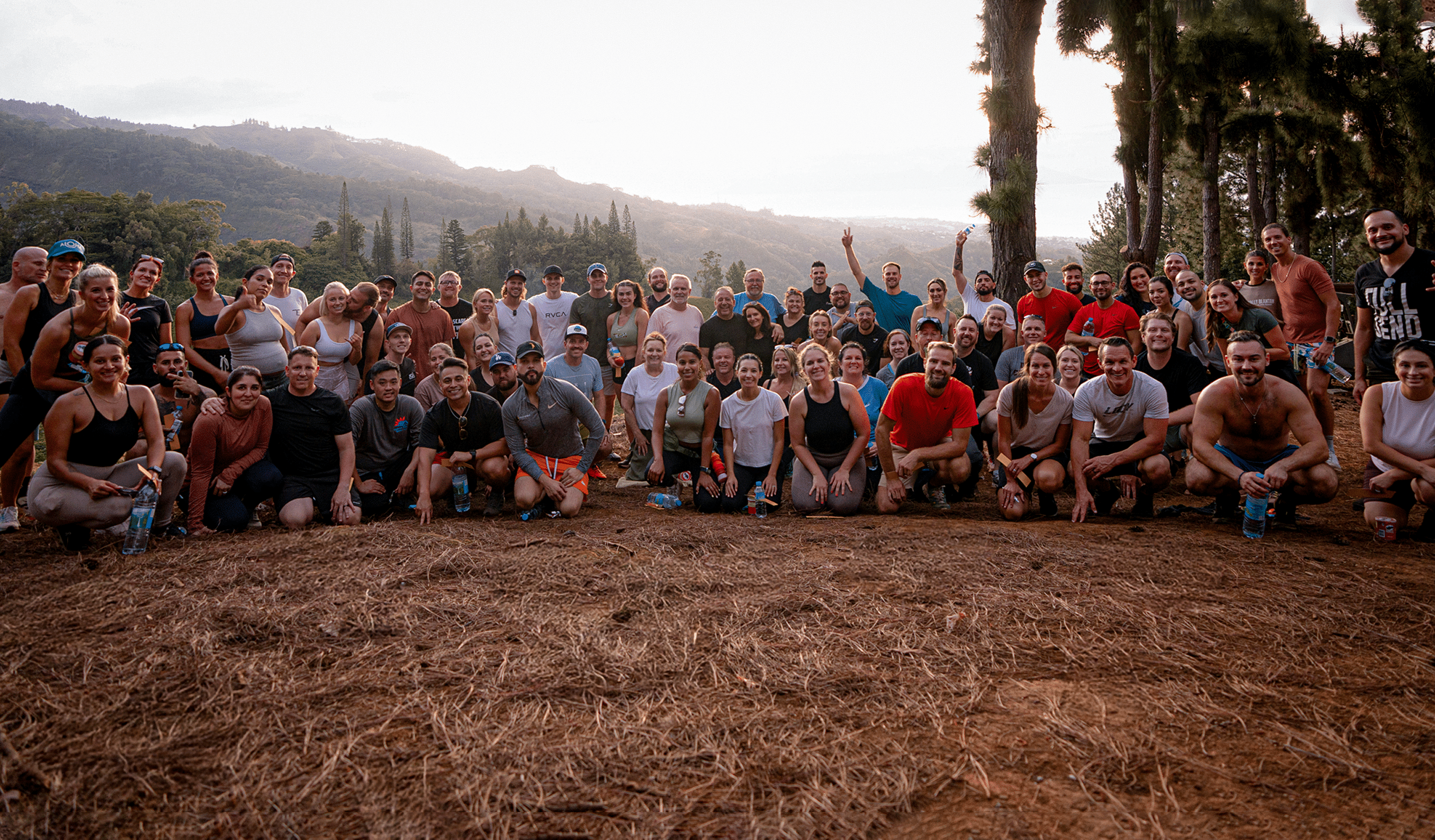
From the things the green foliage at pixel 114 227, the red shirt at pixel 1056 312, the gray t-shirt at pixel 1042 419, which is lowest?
the gray t-shirt at pixel 1042 419

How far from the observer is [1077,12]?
487 inches

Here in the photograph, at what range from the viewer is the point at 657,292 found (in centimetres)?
895

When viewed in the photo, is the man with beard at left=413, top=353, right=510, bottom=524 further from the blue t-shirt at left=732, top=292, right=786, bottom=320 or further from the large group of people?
the blue t-shirt at left=732, top=292, right=786, bottom=320

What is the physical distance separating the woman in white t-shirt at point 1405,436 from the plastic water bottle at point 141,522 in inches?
294

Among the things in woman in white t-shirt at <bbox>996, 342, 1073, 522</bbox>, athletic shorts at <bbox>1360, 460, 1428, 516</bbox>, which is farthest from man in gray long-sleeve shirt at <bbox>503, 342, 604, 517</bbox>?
athletic shorts at <bbox>1360, 460, 1428, 516</bbox>

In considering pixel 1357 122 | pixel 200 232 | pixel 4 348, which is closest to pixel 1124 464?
pixel 4 348

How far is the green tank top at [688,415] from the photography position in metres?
6.39

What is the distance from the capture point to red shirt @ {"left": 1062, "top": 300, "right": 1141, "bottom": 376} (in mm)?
7148

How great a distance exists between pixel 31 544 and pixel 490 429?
2.97 meters

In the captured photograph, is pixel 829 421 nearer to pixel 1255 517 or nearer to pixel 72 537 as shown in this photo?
pixel 1255 517

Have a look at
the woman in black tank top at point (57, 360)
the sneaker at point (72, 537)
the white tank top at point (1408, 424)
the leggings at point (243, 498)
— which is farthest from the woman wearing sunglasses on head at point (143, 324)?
the white tank top at point (1408, 424)

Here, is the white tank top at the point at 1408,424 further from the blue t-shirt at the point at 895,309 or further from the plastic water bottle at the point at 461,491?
the plastic water bottle at the point at 461,491

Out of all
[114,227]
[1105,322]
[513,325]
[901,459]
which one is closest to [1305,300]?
[1105,322]

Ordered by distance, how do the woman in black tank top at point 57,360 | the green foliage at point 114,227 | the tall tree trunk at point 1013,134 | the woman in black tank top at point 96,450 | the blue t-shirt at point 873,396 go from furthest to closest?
the green foliage at point 114,227, the tall tree trunk at point 1013,134, the blue t-shirt at point 873,396, the woman in black tank top at point 57,360, the woman in black tank top at point 96,450
